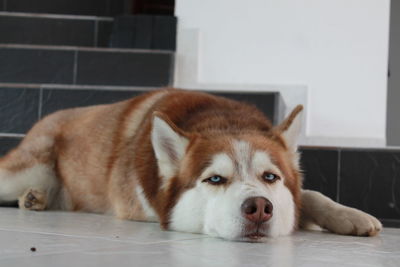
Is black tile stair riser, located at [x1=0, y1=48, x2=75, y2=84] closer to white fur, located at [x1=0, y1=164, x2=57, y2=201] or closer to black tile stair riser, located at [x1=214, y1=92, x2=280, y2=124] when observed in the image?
black tile stair riser, located at [x1=214, y1=92, x2=280, y2=124]

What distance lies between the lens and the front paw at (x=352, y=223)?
2529mm

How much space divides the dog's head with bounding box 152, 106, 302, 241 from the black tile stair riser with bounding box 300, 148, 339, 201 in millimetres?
1616

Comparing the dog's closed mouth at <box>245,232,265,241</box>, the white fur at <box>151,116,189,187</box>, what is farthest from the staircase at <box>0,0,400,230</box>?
the dog's closed mouth at <box>245,232,265,241</box>

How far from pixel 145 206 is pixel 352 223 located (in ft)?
2.84

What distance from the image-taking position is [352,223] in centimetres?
255

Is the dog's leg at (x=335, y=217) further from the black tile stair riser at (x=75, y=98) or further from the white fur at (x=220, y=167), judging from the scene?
the black tile stair riser at (x=75, y=98)

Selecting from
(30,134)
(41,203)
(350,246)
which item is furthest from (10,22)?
(350,246)

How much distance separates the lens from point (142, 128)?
291cm

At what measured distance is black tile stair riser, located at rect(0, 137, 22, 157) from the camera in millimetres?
4527

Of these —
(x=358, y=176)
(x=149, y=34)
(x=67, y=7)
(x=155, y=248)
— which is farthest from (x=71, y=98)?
(x=155, y=248)

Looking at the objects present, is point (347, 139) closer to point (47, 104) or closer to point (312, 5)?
point (312, 5)

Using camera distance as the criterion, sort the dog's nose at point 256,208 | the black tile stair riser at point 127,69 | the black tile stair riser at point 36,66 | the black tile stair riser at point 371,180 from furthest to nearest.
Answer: the black tile stair riser at point 36,66, the black tile stair riser at point 127,69, the black tile stair riser at point 371,180, the dog's nose at point 256,208

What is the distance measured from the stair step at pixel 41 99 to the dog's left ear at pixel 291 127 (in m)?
2.23

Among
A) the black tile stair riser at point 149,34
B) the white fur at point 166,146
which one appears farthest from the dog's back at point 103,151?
the black tile stair riser at point 149,34
